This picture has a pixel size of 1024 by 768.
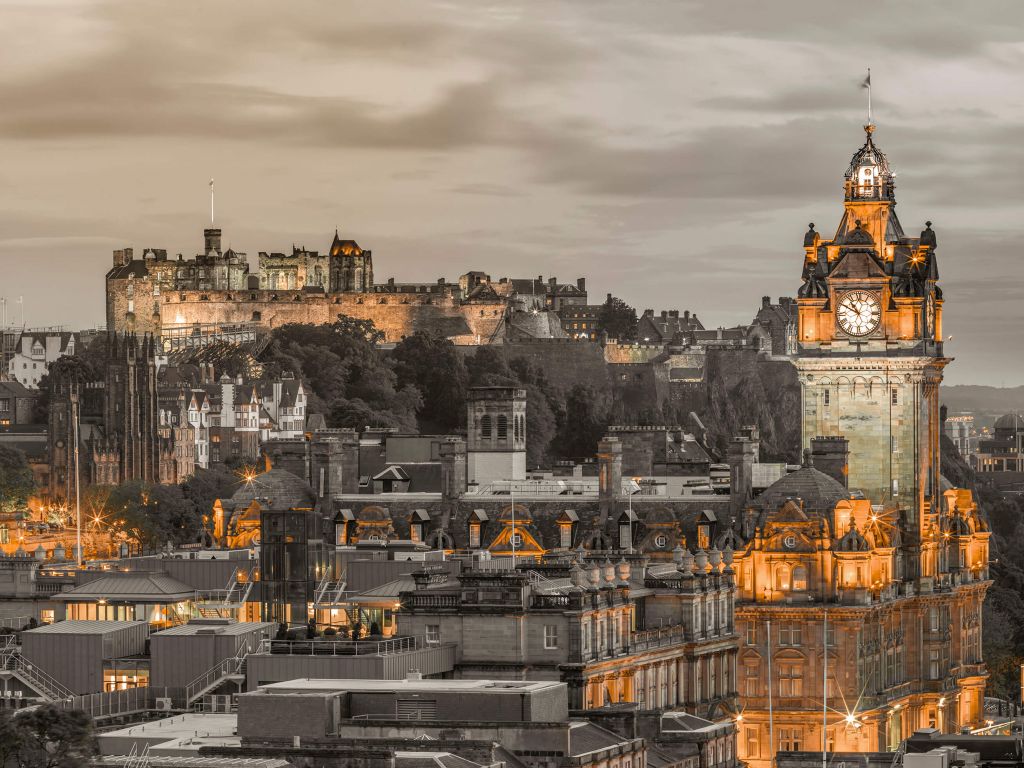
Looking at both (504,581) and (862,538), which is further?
(862,538)

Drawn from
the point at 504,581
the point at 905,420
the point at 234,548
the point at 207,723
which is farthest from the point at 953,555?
the point at 207,723

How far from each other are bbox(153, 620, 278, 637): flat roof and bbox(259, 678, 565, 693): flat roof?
41.3ft

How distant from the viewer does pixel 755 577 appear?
142 m

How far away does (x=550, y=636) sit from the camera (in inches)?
4082

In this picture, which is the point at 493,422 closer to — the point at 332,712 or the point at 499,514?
the point at 499,514

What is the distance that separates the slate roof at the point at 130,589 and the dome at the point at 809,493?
107 ft

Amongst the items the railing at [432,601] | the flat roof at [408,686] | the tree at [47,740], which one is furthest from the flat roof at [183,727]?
the railing at [432,601]

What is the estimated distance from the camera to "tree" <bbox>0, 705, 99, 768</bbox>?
73.6 m

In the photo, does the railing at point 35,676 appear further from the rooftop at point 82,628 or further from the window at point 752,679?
the window at point 752,679

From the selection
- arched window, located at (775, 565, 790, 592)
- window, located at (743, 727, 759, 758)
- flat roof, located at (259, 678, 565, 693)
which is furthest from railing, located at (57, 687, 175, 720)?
arched window, located at (775, 565, 790, 592)

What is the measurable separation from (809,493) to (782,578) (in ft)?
13.1

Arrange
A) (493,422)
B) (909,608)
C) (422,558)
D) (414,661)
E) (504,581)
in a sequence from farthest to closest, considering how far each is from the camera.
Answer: (493,422)
(909,608)
(422,558)
(504,581)
(414,661)

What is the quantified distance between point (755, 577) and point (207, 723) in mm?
58304

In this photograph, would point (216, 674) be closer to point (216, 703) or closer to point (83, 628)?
point (216, 703)
